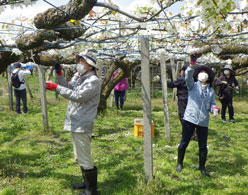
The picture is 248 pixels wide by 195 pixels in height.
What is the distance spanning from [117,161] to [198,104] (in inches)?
71.1

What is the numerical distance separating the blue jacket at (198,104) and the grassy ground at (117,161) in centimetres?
93

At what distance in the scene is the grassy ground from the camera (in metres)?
3.64

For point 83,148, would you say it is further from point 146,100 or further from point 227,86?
point 227,86

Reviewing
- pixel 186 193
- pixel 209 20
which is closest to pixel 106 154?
pixel 186 193

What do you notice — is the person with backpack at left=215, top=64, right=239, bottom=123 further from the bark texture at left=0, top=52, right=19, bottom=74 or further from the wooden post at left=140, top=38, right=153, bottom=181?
the bark texture at left=0, top=52, right=19, bottom=74

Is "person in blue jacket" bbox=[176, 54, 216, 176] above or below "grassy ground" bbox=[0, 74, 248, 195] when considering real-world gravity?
above

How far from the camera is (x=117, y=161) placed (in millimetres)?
4664

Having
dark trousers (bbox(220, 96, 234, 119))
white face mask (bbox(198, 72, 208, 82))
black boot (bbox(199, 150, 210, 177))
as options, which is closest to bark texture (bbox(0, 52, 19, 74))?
white face mask (bbox(198, 72, 208, 82))

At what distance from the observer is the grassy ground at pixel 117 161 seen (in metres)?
3.64

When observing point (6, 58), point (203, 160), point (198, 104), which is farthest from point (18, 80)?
point (203, 160)

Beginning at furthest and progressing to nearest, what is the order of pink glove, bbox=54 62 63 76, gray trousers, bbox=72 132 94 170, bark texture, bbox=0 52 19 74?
bark texture, bbox=0 52 19 74 < pink glove, bbox=54 62 63 76 < gray trousers, bbox=72 132 94 170

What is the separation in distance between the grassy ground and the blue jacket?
3.04ft

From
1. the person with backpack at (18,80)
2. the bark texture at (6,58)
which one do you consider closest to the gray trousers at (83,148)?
the bark texture at (6,58)

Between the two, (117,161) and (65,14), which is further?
(117,161)
